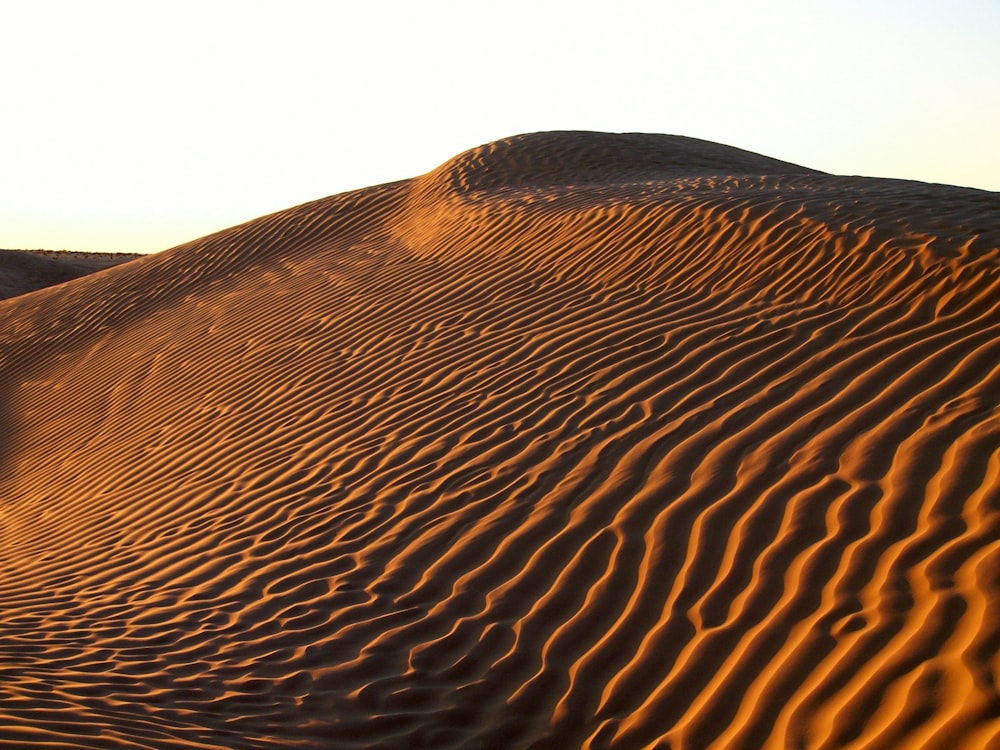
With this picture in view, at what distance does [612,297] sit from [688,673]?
202 inches

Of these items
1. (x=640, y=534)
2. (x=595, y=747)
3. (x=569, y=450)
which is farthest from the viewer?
(x=569, y=450)

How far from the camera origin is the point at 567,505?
17.2 feet

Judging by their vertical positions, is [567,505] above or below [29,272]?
below

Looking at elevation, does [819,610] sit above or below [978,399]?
below

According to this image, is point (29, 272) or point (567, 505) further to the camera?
point (29, 272)

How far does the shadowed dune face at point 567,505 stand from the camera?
11.7ft

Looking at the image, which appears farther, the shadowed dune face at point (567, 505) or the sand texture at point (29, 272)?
the sand texture at point (29, 272)

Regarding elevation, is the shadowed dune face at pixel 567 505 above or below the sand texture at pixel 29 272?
below

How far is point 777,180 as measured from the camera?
455 inches

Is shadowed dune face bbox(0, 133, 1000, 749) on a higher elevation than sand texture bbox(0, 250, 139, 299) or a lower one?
lower

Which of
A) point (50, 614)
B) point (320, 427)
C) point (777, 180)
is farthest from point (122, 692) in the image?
point (777, 180)

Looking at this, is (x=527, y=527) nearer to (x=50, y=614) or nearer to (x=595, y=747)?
(x=595, y=747)

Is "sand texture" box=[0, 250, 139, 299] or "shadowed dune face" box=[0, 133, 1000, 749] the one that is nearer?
"shadowed dune face" box=[0, 133, 1000, 749]

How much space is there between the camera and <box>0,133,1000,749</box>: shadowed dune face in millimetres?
3580
